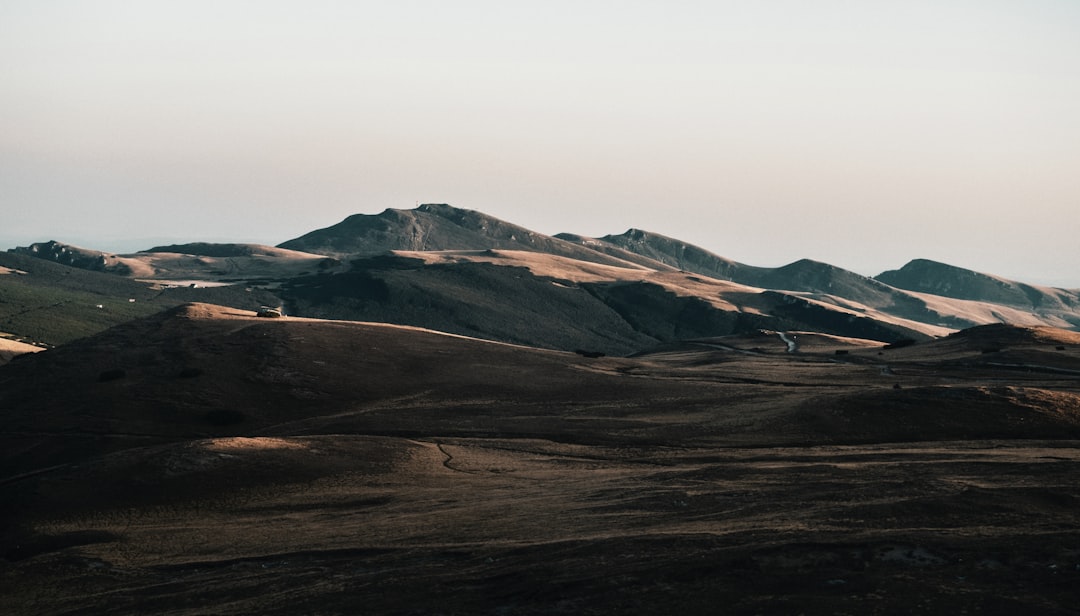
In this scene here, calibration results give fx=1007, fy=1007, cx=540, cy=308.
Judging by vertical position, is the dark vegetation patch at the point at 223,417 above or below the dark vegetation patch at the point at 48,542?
above

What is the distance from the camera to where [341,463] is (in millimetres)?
84938

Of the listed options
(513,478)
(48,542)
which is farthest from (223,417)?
(513,478)

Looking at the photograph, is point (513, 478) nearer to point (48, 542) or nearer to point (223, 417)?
point (48, 542)

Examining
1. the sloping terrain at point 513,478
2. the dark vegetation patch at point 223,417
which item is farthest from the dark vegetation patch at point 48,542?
the dark vegetation patch at point 223,417

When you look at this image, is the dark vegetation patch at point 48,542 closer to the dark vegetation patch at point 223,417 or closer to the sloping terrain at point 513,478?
the sloping terrain at point 513,478

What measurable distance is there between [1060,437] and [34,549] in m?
80.0

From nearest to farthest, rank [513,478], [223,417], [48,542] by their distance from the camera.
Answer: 1. [48,542]
2. [513,478]
3. [223,417]

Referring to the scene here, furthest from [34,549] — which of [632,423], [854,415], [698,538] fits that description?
[854,415]

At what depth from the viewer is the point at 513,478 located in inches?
3063

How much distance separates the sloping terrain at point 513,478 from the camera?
135 ft

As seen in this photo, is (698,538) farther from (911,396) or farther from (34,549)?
(911,396)

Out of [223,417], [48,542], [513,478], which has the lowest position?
[48,542]

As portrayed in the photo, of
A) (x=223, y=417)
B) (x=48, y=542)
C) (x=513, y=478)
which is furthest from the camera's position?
(x=223, y=417)

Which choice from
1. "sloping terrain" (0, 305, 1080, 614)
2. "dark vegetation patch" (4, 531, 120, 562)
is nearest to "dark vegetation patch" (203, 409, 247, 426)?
"sloping terrain" (0, 305, 1080, 614)
